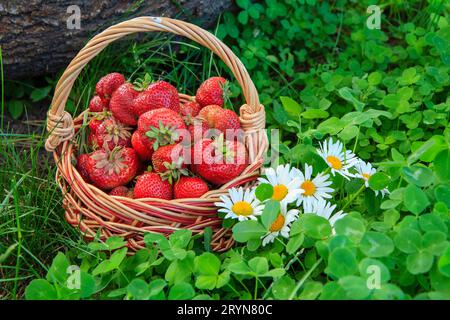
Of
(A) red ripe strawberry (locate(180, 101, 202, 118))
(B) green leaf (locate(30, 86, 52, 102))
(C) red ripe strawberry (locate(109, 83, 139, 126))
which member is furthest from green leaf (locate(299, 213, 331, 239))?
(B) green leaf (locate(30, 86, 52, 102))

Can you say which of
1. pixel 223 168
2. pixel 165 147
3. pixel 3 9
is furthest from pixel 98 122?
pixel 3 9

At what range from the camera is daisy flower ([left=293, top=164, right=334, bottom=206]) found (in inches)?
69.9

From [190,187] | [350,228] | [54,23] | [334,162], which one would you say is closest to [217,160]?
[190,187]

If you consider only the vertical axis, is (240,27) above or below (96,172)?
above

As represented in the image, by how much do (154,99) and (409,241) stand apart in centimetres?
84

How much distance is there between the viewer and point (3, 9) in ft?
7.41

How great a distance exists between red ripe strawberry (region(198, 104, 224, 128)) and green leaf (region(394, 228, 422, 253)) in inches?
26.9

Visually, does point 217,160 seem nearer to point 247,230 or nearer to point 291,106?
point 247,230

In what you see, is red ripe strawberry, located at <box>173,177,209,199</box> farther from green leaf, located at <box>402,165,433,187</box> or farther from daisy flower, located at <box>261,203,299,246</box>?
green leaf, located at <box>402,165,433,187</box>

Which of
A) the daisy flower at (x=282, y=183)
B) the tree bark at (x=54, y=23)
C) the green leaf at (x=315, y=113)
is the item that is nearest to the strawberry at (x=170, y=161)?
the daisy flower at (x=282, y=183)

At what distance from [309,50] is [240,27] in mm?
333

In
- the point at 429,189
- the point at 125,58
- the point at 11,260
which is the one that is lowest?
the point at 11,260

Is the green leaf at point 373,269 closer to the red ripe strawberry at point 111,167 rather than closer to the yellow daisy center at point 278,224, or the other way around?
the yellow daisy center at point 278,224
